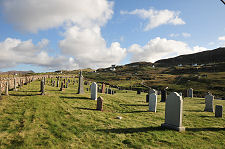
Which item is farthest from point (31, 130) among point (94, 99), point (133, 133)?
point (94, 99)

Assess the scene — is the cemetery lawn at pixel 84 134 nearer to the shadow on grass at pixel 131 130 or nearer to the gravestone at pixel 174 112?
the shadow on grass at pixel 131 130

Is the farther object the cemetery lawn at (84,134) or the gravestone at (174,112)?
the gravestone at (174,112)

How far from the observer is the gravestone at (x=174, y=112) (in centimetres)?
851

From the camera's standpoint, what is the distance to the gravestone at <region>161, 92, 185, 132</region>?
27.9 ft

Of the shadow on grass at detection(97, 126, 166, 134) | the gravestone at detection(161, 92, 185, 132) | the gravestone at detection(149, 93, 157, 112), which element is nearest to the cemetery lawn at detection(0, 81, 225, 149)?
the shadow on grass at detection(97, 126, 166, 134)

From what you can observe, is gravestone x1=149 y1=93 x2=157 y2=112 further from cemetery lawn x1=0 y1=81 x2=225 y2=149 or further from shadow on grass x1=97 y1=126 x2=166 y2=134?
shadow on grass x1=97 y1=126 x2=166 y2=134

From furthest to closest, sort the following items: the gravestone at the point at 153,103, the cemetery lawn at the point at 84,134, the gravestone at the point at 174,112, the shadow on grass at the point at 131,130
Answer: the gravestone at the point at 153,103 → the gravestone at the point at 174,112 → the shadow on grass at the point at 131,130 → the cemetery lawn at the point at 84,134

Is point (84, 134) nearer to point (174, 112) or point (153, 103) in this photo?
point (174, 112)

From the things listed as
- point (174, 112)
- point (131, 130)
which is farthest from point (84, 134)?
point (174, 112)

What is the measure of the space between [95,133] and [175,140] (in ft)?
13.6

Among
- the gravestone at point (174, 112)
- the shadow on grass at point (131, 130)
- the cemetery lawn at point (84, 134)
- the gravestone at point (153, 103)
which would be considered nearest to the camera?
the cemetery lawn at point (84, 134)

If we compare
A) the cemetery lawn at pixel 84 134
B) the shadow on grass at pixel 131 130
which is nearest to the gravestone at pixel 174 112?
the cemetery lawn at pixel 84 134

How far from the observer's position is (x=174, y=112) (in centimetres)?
867

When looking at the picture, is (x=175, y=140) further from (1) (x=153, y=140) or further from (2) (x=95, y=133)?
(2) (x=95, y=133)
